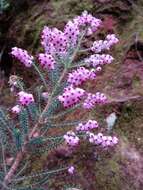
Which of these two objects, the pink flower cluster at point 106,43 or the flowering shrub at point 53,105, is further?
the pink flower cluster at point 106,43

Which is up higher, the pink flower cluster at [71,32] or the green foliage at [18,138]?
the pink flower cluster at [71,32]

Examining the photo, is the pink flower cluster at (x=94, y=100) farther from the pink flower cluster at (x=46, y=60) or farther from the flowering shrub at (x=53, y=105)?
the pink flower cluster at (x=46, y=60)

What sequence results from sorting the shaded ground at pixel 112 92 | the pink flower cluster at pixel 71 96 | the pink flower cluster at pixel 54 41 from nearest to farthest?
the pink flower cluster at pixel 71 96 < the pink flower cluster at pixel 54 41 < the shaded ground at pixel 112 92

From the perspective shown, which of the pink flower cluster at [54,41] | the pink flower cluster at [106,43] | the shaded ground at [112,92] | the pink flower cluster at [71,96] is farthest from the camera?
the shaded ground at [112,92]

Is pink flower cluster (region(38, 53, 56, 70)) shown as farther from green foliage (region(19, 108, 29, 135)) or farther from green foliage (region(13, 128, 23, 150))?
green foliage (region(13, 128, 23, 150))

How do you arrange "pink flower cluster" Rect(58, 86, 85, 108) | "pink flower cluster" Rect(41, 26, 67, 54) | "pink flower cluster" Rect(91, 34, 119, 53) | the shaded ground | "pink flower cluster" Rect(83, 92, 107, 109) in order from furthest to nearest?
the shaded ground
"pink flower cluster" Rect(91, 34, 119, 53)
"pink flower cluster" Rect(41, 26, 67, 54)
"pink flower cluster" Rect(83, 92, 107, 109)
"pink flower cluster" Rect(58, 86, 85, 108)

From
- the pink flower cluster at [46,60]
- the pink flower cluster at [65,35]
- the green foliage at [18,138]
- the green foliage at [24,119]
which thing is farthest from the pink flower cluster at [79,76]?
the green foliage at [18,138]

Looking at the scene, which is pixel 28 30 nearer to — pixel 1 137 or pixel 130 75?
pixel 130 75

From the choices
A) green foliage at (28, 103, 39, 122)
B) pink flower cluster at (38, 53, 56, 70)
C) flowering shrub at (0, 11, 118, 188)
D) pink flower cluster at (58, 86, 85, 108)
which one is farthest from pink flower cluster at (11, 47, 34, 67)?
pink flower cluster at (58, 86, 85, 108)

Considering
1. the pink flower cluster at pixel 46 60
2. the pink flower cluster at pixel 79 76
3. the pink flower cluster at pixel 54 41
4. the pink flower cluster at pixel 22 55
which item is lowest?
the pink flower cluster at pixel 79 76

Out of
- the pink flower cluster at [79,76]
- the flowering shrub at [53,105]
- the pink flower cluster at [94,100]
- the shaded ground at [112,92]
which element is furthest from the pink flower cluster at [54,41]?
the shaded ground at [112,92]
